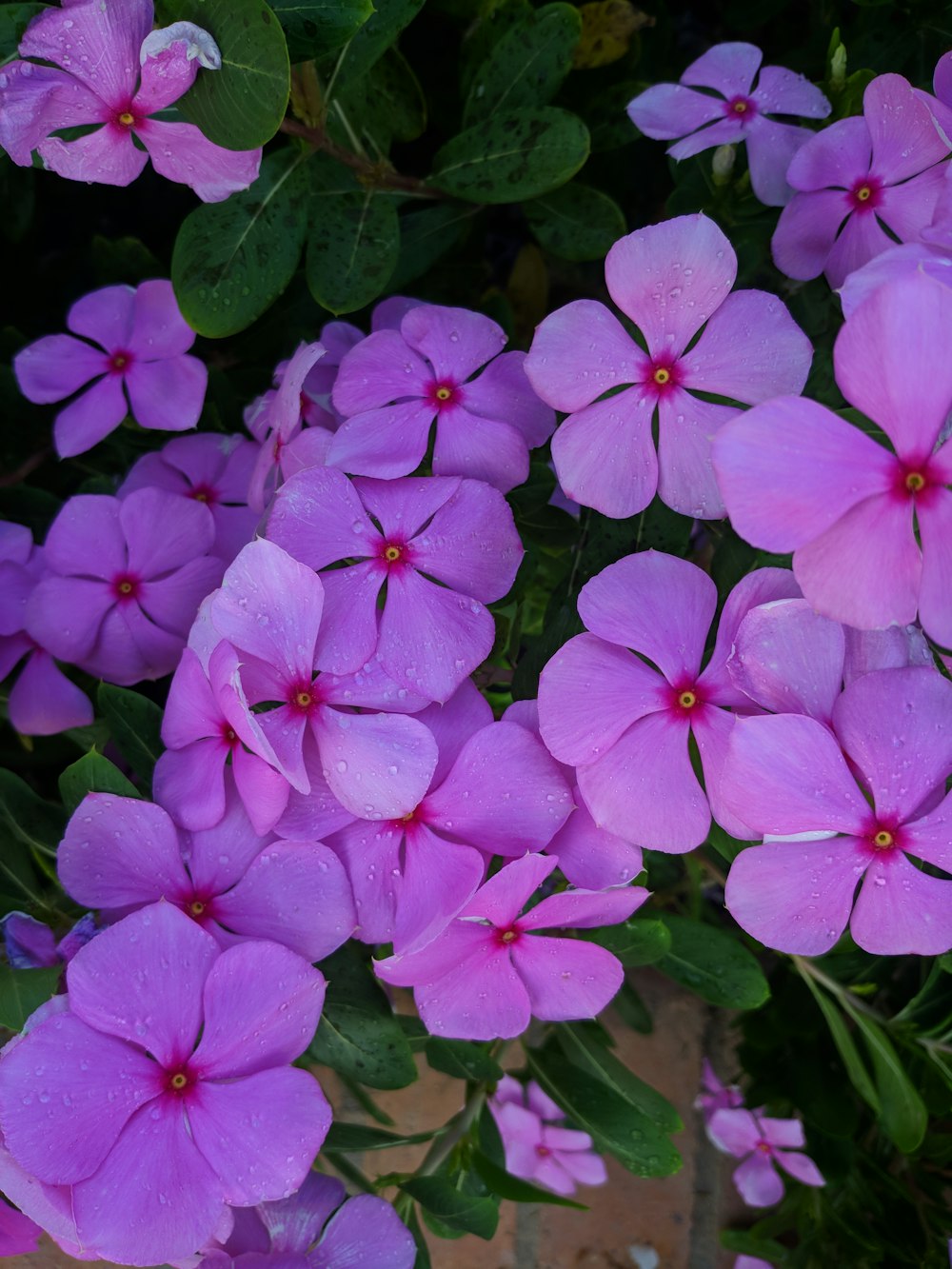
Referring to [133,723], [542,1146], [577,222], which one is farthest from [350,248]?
[542,1146]

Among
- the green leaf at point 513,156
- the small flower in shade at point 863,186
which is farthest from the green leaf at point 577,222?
the small flower in shade at point 863,186

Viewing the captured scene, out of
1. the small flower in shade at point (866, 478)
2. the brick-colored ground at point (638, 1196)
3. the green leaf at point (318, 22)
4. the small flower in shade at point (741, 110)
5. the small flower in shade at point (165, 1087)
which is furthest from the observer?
the brick-colored ground at point (638, 1196)

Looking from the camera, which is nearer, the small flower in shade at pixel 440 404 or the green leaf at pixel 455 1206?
the small flower in shade at pixel 440 404

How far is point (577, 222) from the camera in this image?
1.04 meters

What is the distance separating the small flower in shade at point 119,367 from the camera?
100 centimetres

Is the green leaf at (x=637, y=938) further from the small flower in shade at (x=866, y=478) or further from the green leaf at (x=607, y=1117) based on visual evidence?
the small flower in shade at (x=866, y=478)

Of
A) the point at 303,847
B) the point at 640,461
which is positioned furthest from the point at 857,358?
the point at 303,847

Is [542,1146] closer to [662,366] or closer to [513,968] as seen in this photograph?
[513,968]

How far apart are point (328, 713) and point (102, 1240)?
335mm

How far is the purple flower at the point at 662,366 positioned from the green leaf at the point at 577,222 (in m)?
0.34

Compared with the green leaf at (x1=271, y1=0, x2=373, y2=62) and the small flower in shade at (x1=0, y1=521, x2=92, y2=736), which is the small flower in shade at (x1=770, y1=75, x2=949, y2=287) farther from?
the small flower in shade at (x1=0, y1=521, x2=92, y2=736)

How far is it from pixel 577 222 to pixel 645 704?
564 mm

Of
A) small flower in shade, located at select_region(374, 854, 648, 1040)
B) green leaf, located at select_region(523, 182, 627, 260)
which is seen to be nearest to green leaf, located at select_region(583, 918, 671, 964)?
small flower in shade, located at select_region(374, 854, 648, 1040)

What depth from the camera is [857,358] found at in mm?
550
